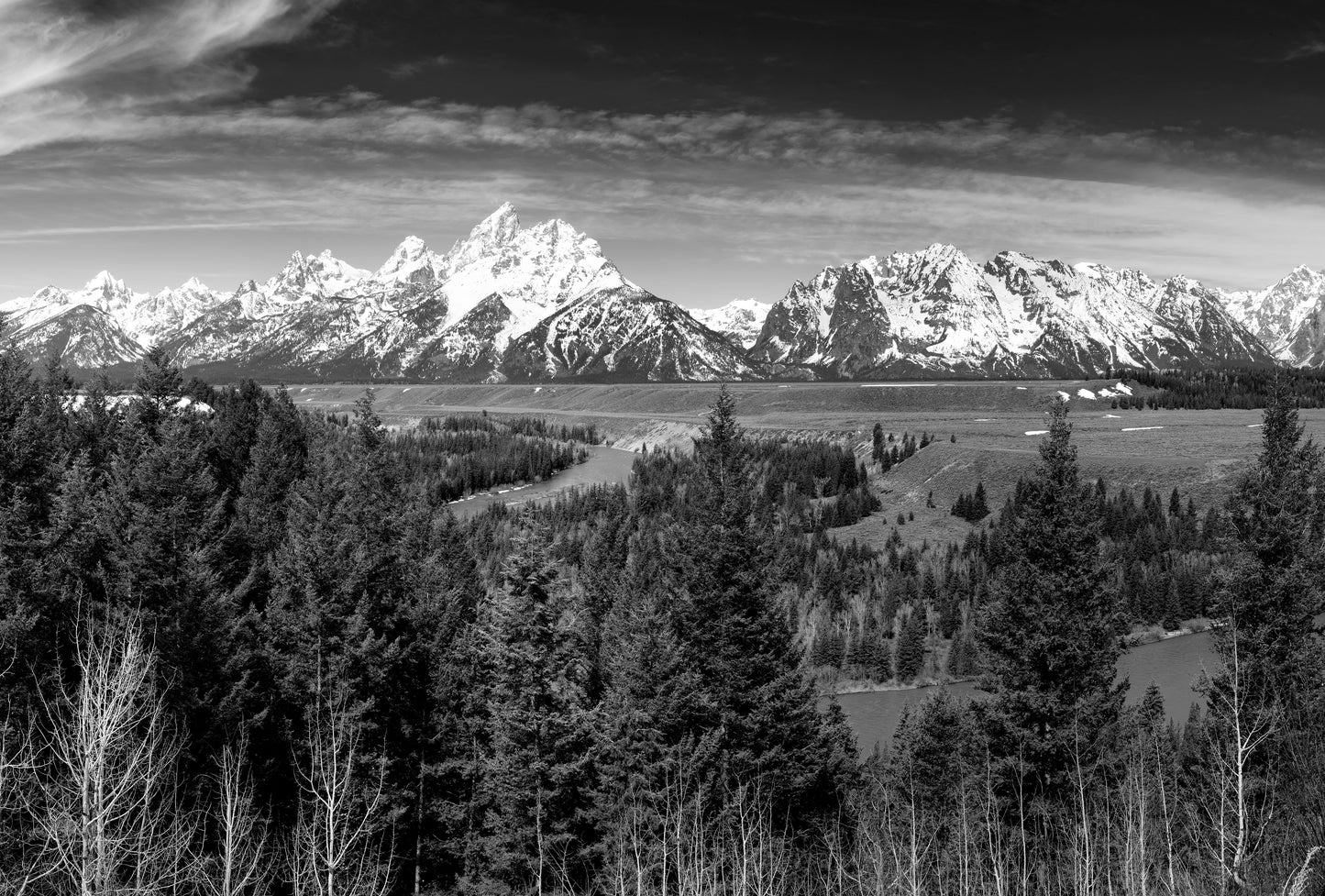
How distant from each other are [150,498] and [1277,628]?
118 ft

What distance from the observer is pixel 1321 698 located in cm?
2492

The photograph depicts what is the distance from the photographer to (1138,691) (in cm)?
6181

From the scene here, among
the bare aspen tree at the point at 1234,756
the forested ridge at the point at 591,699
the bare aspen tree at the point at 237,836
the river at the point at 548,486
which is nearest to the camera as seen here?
the bare aspen tree at the point at 1234,756

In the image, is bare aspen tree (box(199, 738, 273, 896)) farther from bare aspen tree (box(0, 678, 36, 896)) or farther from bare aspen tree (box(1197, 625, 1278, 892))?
bare aspen tree (box(1197, 625, 1278, 892))

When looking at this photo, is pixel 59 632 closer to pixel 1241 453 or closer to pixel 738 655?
pixel 738 655

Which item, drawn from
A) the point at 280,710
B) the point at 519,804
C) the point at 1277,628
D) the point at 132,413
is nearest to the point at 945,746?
the point at 1277,628

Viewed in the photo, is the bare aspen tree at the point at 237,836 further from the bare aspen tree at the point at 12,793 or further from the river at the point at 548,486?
the river at the point at 548,486

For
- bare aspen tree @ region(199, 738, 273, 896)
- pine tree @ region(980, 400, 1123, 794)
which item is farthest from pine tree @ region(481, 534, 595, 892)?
pine tree @ region(980, 400, 1123, 794)

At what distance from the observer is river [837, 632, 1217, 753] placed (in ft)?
193

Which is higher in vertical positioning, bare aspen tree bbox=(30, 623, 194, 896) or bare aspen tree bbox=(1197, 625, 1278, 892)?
bare aspen tree bbox=(30, 623, 194, 896)

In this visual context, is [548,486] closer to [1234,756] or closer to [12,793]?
[12,793]

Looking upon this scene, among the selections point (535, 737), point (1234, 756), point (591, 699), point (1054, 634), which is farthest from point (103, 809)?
point (1054, 634)

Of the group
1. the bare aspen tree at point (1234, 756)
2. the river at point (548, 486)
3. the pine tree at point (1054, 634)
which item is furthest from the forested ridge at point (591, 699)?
the river at point (548, 486)

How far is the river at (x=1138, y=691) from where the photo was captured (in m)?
58.9
